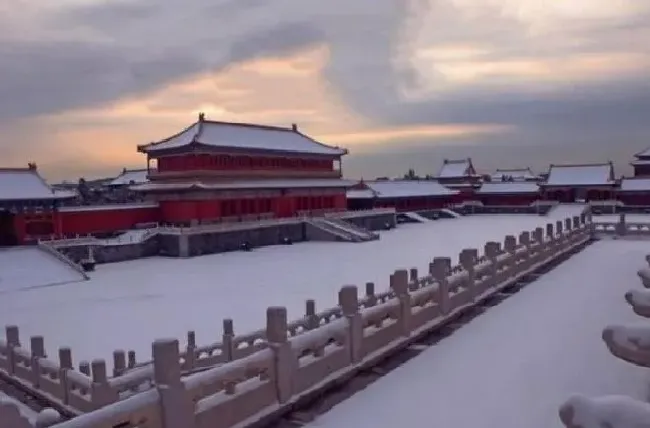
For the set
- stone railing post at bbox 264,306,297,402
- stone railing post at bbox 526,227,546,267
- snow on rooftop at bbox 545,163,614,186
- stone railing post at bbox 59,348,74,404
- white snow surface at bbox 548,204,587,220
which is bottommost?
white snow surface at bbox 548,204,587,220

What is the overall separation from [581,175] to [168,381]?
63914 mm

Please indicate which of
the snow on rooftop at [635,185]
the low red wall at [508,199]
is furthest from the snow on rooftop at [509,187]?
the snow on rooftop at [635,185]

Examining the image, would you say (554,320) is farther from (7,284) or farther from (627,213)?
(627,213)

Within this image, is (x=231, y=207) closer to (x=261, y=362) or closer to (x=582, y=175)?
(x=261, y=362)

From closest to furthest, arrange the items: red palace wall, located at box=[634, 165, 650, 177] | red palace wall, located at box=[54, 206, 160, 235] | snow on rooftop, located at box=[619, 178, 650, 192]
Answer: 1. red palace wall, located at box=[54, 206, 160, 235]
2. snow on rooftop, located at box=[619, 178, 650, 192]
3. red palace wall, located at box=[634, 165, 650, 177]

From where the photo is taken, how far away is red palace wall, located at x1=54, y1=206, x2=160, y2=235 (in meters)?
31.6

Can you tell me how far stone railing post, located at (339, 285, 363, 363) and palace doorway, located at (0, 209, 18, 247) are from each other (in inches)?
1003

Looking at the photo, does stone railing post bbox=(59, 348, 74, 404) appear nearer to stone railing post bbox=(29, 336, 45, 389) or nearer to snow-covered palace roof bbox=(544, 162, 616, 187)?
stone railing post bbox=(29, 336, 45, 389)

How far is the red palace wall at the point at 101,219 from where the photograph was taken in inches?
1245

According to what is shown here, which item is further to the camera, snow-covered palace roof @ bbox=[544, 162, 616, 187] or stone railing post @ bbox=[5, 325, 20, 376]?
snow-covered palace roof @ bbox=[544, 162, 616, 187]

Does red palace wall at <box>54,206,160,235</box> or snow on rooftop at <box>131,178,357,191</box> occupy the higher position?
snow on rooftop at <box>131,178,357,191</box>

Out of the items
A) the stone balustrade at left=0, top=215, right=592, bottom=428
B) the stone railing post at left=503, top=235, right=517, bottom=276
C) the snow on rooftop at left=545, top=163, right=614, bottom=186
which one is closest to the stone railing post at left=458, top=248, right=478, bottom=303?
the stone balustrade at left=0, top=215, right=592, bottom=428

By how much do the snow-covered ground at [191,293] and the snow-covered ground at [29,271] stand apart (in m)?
1.04

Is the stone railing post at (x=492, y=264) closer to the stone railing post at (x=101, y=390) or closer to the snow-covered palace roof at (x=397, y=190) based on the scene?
the stone railing post at (x=101, y=390)
